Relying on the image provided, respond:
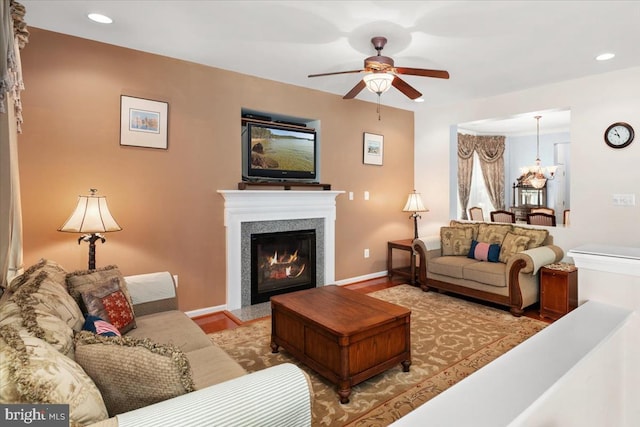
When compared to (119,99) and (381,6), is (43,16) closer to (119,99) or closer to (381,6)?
(119,99)

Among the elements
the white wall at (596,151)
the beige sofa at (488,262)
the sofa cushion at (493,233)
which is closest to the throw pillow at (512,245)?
the beige sofa at (488,262)

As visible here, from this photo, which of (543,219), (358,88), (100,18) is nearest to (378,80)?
(358,88)

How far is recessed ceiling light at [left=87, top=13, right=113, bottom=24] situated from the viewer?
8.70 ft

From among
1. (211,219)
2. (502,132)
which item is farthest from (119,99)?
(502,132)

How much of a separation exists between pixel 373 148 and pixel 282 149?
1.58 meters

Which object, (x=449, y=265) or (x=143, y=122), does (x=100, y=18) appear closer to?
(x=143, y=122)

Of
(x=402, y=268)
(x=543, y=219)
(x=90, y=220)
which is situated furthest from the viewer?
(x=402, y=268)

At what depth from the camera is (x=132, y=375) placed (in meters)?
1.14

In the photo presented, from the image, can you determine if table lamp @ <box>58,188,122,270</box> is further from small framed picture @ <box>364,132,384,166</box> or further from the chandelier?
the chandelier

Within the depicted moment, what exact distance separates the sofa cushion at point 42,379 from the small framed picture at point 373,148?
14.7 ft

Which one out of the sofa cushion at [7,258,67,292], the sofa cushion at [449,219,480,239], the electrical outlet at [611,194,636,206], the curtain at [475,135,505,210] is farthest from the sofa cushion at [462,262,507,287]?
the curtain at [475,135,505,210]

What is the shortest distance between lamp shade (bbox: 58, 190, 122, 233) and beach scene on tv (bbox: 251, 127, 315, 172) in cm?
169

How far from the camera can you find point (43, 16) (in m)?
2.68

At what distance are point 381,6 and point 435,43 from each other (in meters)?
0.87
